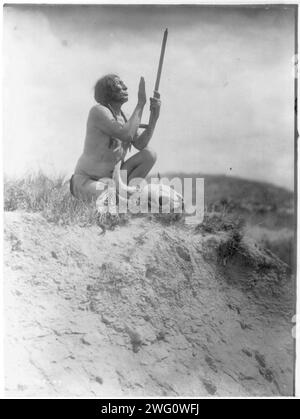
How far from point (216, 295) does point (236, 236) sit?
1.85 ft

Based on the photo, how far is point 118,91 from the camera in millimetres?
6609

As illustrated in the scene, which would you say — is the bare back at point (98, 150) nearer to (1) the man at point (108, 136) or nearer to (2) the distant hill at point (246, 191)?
(1) the man at point (108, 136)

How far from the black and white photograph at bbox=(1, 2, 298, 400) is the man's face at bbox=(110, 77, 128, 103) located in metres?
0.02

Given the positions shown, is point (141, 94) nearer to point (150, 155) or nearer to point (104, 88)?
point (104, 88)

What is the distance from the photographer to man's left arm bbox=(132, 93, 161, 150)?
261 inches

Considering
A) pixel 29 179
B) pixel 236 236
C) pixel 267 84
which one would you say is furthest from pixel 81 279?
pixel 267 84

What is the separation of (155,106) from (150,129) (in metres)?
0.21

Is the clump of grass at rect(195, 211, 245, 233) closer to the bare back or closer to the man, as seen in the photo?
the man

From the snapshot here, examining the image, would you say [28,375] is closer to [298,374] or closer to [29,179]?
[29,179]

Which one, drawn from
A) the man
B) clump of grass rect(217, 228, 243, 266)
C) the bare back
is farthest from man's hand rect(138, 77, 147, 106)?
clump of grass rect(217, 228, 243, 266)

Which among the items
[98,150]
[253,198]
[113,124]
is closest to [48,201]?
[98,150]

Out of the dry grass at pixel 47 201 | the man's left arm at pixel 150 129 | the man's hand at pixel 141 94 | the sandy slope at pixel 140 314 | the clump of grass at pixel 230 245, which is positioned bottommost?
the sandy slope at pixel 140 314

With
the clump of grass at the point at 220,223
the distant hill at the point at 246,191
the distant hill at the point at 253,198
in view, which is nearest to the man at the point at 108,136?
the distant hill at the point at 253,198

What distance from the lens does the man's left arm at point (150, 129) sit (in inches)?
261
